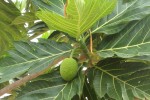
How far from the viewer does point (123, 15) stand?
104 cm

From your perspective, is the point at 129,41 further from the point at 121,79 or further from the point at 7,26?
the point at 7,26

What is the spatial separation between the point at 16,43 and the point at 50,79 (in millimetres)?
173

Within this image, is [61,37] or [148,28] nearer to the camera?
[148,28]

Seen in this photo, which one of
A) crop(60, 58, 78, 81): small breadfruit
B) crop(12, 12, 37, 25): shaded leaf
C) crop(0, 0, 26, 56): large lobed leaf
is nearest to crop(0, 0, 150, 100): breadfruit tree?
crop(60, 58, 78, 81): small breadfruit

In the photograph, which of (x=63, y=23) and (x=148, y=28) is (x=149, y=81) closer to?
(x=148, y=28)

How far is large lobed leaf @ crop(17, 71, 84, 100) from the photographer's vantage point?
3.21 feet

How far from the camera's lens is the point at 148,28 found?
3.24ft

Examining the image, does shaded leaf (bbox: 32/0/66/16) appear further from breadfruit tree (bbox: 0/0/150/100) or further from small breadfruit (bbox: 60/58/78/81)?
small breadfruit (bbox: 60/58/78/81)

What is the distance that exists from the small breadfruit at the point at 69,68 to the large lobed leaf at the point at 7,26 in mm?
675

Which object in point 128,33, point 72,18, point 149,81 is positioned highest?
point 72,18

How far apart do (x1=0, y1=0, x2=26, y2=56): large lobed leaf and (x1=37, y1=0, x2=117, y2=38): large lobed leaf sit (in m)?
0.67

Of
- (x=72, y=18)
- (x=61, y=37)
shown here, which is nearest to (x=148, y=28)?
(x=72, y=18)

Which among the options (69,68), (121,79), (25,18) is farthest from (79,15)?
(25,18)

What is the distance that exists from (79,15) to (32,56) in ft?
0.93
